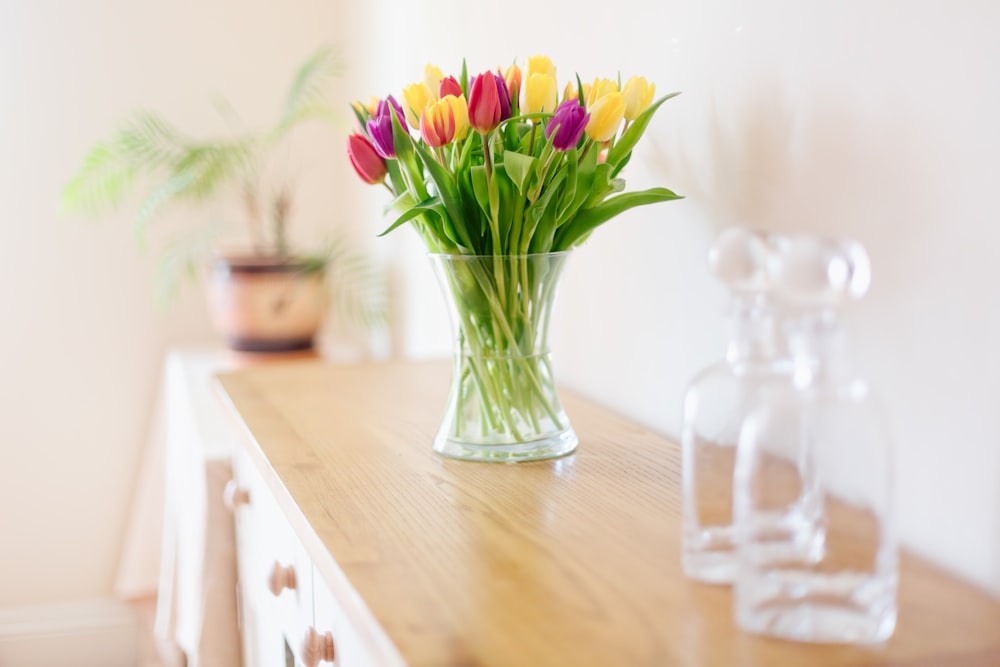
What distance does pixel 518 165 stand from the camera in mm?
859

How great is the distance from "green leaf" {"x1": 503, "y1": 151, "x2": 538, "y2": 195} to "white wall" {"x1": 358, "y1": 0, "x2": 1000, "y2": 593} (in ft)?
0.64

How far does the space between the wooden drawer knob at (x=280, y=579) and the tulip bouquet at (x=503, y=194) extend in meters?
0.18

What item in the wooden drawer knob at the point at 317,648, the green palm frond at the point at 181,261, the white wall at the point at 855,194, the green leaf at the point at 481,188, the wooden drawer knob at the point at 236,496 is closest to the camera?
the white wall at the point at 855,194

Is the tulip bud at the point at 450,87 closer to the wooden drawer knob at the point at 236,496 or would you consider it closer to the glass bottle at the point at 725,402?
the glass bottle at the point at 725,402

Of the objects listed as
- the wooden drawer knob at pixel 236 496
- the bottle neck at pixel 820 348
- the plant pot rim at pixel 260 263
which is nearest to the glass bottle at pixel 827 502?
the bottle neck at pixel 820 348

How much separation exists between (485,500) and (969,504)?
343 millimetres

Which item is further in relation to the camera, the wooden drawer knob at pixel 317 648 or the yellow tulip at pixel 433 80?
the yellow tulip at pixel 433 80

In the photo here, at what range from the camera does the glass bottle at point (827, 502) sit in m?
0.56

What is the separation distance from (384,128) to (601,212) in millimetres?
201

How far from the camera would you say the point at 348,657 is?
2.40 feet

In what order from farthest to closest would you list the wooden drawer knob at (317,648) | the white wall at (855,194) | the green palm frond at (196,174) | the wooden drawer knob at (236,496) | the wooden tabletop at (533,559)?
the green palm frond at (196,174) < the wooden drawer knob at (236,496) < the wooden drawer knob at (317,648) < the white wall at (855,194) < the wooden tabletop at (533,559)

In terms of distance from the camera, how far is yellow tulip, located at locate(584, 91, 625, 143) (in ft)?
2.78

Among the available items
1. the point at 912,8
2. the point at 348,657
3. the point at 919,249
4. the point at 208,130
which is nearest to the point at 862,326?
the point at 919,249

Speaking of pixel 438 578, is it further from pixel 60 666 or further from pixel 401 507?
pixel 60 666
